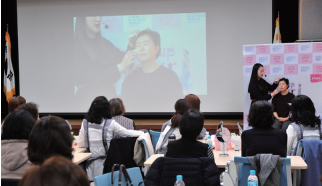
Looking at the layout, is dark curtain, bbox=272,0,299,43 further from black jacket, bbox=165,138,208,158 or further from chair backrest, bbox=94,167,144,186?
chair backrest, bbox=94,167,144,186

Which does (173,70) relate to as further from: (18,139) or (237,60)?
(18,139)

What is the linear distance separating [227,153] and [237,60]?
3.79 meters

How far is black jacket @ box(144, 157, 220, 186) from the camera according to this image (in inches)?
93.9

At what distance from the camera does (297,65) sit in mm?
5840

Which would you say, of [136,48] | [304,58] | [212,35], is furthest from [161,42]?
[304,58]

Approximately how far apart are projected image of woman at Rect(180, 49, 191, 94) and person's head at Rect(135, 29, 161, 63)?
0.54m

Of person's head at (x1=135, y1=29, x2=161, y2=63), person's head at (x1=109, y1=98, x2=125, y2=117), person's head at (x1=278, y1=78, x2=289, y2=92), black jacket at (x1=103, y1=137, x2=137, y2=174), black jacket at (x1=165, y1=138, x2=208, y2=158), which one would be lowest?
black jacket at (x1=103, y1=137, x2=137, y2=174)

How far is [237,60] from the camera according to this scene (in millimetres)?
7000

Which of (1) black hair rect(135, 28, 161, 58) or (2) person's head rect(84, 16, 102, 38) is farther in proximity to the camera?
(2) person's head rect(84, 16, 102, 38)

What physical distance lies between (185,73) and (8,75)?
3871 millimetres

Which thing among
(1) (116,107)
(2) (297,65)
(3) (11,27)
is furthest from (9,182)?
(3) (11,27)

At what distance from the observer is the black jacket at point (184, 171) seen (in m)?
2.38

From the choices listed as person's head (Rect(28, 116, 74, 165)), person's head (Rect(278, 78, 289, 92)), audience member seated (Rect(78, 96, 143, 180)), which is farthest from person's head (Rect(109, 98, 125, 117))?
person's head (Rect(278, 78, 289, 92))

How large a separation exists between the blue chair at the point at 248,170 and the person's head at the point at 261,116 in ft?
1.26
